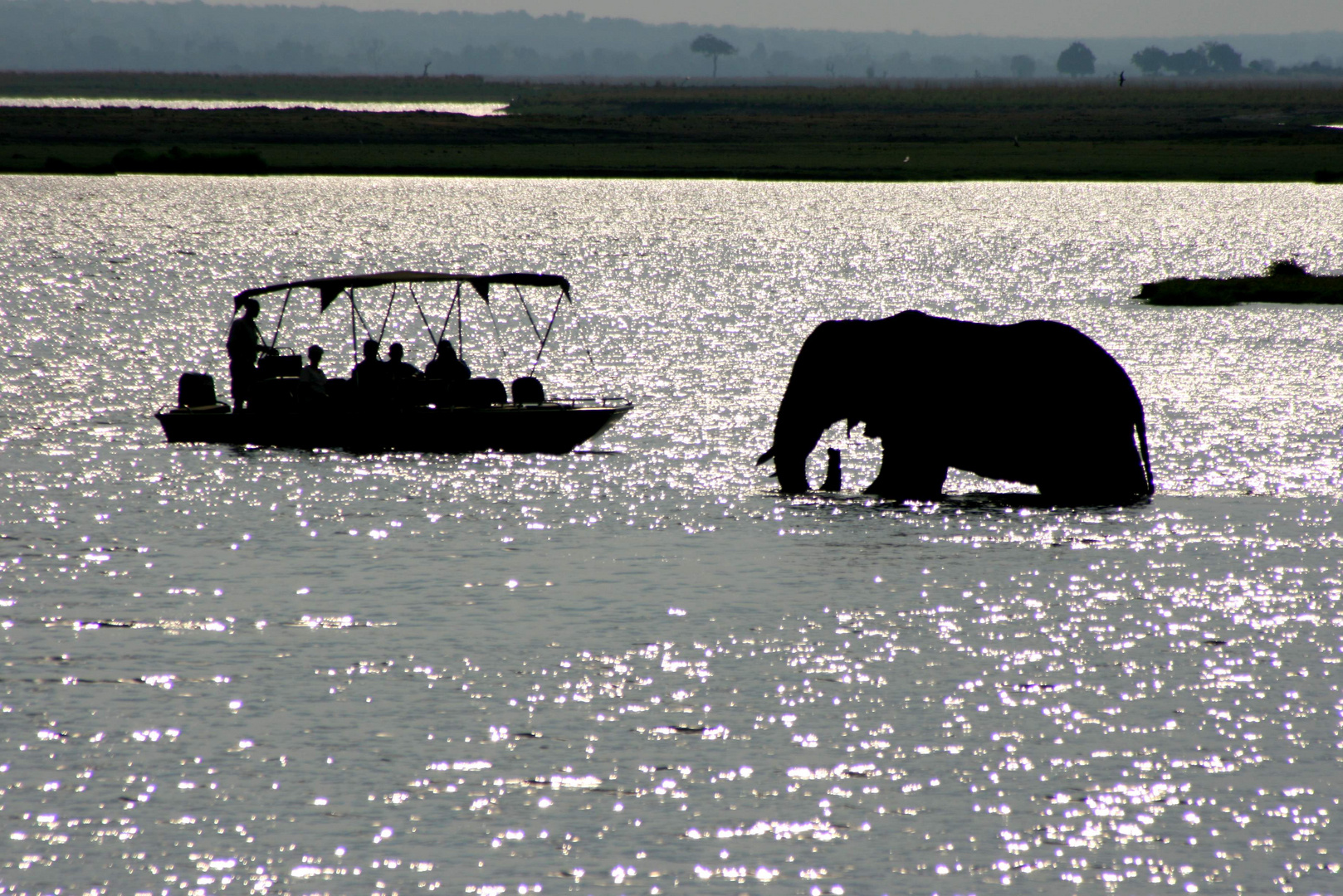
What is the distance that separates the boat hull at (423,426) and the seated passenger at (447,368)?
3.56 ft

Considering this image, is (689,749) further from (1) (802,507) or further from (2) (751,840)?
(1) (802,507)

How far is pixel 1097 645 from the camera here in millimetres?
19375

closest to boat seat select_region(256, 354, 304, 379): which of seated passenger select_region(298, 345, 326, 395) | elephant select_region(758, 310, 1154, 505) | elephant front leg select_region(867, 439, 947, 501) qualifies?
seated passenger select_region(298, 345, 326, 395)

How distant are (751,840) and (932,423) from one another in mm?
14731

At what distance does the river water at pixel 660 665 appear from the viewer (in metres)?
13.3

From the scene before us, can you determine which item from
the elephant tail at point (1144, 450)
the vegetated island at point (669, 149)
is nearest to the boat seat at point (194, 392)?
the elephant tail at point (1144, 450)

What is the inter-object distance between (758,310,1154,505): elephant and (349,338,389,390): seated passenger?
827 cm

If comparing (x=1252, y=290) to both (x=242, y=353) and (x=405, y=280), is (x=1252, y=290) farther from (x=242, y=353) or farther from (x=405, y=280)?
(x=242, y=353)

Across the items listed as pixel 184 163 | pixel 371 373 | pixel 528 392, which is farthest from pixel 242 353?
pixel 184 163

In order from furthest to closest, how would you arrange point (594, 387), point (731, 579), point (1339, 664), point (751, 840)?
1. point (594, 387)
2. point (731, 579)
3. point (1339, 664)
4. point (751, 840)

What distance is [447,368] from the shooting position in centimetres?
3322

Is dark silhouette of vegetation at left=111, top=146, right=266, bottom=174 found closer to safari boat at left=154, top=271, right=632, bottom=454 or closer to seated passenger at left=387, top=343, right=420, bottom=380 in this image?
safari boat at left=154, top=271, right=632, bottom=454

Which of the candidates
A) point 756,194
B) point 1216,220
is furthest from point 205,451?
point 756,194

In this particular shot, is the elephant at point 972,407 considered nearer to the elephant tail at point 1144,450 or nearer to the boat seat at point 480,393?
the elephant tail at point 1144,450
